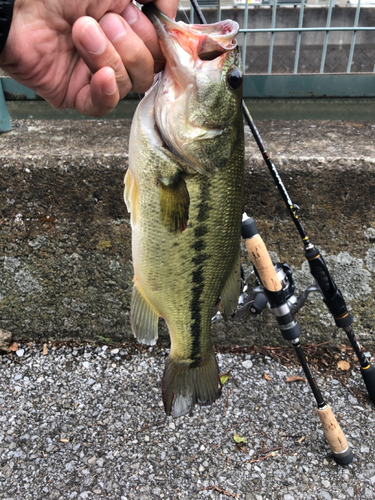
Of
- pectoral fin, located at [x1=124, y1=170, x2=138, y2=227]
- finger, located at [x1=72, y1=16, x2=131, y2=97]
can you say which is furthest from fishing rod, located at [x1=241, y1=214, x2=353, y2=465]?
finger, located at [x1=72, y1=16, x2=131, y2=97]

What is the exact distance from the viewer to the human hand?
113cm

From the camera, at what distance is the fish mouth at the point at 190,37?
45.7 inches

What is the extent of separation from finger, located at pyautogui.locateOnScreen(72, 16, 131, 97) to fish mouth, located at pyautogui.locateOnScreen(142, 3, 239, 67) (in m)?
0.16

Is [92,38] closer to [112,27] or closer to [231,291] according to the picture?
[112,27]

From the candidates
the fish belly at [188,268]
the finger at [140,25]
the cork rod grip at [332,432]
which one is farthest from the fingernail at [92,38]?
the cork rod grip at [332,432]

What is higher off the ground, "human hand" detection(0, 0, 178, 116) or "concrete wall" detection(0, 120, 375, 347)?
"human hand" detection(0, 0, 178, 116)

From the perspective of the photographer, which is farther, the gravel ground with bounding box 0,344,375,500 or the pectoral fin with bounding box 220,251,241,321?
the gravel ground with bounding box 0,344,375,500

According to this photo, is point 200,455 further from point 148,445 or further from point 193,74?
point 193,74

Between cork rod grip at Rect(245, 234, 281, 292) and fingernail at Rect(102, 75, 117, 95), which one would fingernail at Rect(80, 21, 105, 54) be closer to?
fingernail at Rect(102, 75, 117, 95)

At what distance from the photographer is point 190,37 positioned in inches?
45.8

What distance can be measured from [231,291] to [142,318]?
400 mm

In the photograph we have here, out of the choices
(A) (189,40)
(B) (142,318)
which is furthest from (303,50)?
(B) (142,318)

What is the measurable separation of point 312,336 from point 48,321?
2.04 m

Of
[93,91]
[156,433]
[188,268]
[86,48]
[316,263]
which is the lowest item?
[156,433]
